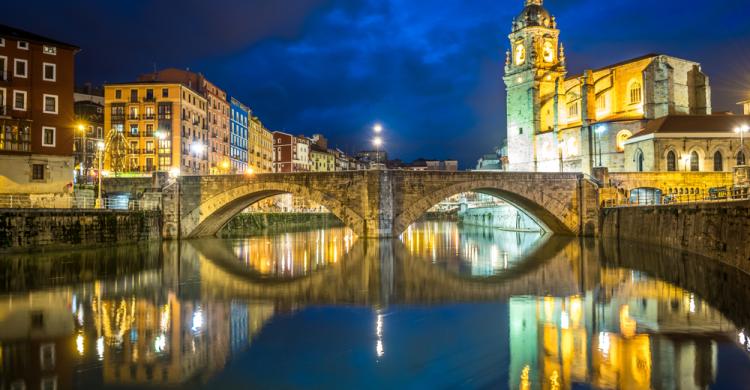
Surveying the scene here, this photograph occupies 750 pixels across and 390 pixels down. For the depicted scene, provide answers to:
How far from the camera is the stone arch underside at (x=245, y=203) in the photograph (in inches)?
1577

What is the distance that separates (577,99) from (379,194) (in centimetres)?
3802

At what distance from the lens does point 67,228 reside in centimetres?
3250

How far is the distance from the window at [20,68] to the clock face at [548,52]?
57.3 metres

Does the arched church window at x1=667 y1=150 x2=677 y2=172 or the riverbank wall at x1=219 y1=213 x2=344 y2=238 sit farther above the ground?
the arched church window at x1=667 y1=150 x2=677 y2=172

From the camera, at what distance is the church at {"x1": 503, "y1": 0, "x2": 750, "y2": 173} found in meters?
53.1

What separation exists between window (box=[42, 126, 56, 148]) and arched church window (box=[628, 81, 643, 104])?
182ft

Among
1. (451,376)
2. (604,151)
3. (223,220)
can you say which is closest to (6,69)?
(223,220)

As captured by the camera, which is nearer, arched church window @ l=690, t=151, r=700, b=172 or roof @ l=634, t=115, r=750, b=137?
roof @ l=634, t=115, r=750, b=137

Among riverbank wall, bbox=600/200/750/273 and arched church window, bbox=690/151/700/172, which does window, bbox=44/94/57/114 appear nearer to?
riverbank wall, bbox=600/200/750/273

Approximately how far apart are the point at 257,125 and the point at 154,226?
202 ft

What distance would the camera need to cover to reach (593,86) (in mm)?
62812

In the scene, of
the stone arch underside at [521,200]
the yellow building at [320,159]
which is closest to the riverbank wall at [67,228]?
the stone arch underside at [521,200]

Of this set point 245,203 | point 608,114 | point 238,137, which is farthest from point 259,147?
point 608,114

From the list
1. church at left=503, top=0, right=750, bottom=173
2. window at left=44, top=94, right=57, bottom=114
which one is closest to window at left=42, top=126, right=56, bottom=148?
window at left=44, top=94, right=57, bottom=114
